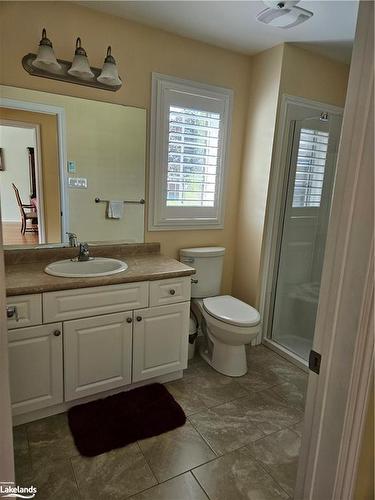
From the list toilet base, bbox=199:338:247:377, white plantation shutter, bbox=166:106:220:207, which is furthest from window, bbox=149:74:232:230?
toilet base, bbox=199:338:247:377

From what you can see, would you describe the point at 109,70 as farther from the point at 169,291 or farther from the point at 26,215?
the point at 169,291

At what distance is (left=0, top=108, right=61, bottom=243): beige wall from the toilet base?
55.5 inches

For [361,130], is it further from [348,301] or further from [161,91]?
[161,91]

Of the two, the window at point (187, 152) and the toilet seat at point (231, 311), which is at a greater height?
the window at point (187, 152)

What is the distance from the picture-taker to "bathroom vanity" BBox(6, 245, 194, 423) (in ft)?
5.55

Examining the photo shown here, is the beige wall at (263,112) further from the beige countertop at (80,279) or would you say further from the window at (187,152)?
the beige countertop at (80,279)

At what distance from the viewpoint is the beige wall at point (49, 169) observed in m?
2.00

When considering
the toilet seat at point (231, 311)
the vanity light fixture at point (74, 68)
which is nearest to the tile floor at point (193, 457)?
the toilet seat at point (231, 311)

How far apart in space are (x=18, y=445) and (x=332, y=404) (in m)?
1.66

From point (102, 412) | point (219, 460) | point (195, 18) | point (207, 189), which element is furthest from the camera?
point (207, 189)

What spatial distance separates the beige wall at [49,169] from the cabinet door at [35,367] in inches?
26.9

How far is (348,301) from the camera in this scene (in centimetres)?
73

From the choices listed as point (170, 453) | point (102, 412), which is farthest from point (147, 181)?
point (170, 453)

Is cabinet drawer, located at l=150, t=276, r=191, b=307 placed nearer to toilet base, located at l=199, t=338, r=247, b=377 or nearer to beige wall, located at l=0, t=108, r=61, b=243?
toilet base, located at l=199, t=338, r=247, b=377
